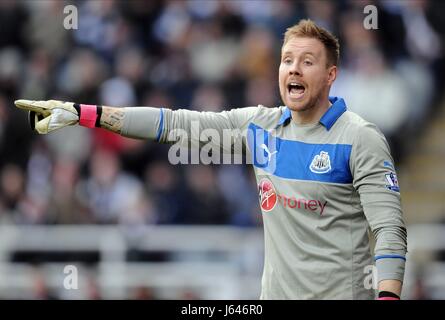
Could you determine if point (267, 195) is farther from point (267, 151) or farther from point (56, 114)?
point (56, 114)

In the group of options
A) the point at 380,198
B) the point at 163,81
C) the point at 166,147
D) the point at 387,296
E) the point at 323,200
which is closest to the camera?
the point at 387,296

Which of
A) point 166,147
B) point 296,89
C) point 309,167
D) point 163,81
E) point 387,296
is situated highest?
point 163,81

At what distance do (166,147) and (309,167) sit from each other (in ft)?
23.7

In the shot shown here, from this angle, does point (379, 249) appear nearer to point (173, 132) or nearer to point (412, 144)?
point (173, 132)

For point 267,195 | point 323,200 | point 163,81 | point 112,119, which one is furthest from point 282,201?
point 163,81

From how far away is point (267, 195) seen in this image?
6.00 meters

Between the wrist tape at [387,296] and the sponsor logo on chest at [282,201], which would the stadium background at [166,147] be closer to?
the sponsor logo on chest at [282,201]

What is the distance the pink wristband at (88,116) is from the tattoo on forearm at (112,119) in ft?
0.14

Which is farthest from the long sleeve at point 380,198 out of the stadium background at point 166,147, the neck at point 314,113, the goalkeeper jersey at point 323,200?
the stadium background at point 166,147

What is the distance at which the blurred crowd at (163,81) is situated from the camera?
1260cm

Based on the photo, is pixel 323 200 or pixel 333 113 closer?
pixel 323 200

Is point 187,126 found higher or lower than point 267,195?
higher

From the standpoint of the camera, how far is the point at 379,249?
5.43 m
